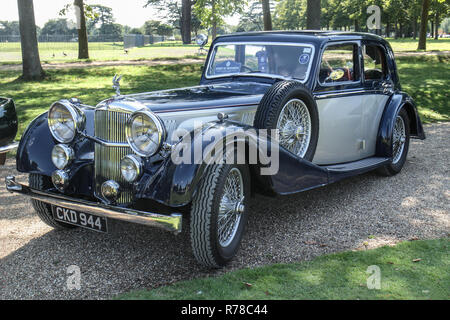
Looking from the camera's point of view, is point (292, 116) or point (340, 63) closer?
point (292, 116)

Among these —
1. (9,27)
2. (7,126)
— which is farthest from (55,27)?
(7,126)

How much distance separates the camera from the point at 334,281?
322 centimetres

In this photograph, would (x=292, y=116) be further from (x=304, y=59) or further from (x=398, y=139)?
(x=398, y=139)

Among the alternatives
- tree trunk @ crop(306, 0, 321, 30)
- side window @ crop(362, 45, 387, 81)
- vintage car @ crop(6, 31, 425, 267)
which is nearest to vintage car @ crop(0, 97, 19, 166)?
vintage car @ crop(6, 31, 425, 267)

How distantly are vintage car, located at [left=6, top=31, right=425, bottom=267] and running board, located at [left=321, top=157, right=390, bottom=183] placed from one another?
0.02m

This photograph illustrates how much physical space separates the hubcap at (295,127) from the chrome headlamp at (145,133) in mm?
1308

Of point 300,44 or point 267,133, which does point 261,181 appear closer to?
point 267,133

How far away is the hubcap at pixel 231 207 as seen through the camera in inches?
138

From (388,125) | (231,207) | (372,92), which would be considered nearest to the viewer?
(231,207)

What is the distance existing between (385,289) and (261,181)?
127cm

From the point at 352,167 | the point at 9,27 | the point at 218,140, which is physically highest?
the point at 9,27

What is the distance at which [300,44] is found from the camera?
4.87 meters

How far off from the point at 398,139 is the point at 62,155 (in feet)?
14.4
